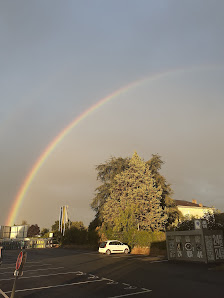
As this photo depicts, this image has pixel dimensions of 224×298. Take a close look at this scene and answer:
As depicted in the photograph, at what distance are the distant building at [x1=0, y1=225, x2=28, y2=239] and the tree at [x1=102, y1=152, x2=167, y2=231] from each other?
106ft

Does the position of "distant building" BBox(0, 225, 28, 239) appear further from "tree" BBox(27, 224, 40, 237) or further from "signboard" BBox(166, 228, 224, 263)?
"tree" BBox(27, 224, 40, 237)

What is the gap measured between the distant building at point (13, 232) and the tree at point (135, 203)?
3246 cm

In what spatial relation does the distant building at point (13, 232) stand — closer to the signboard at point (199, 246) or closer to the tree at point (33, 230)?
the signboard at point (199, 246)

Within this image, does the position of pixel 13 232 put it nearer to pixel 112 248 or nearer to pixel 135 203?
pixel 135 203

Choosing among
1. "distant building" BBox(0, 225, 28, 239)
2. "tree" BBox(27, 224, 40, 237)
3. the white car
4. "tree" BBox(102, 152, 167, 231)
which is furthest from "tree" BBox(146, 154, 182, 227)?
"tree" BBox(27, 224, 40, 237)

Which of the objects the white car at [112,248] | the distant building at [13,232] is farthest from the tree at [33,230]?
the white car at [112,248]

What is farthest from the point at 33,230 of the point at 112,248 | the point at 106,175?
the point at 112,248

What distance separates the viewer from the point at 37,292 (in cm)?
975

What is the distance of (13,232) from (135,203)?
4440 cm

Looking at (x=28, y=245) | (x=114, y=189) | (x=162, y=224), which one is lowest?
(x=28, y=245)

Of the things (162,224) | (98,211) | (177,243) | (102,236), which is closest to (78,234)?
(98,211)

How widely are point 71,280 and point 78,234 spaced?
38.5m

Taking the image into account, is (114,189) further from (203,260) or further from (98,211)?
(203,260)

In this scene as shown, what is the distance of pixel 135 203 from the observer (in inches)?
1474
